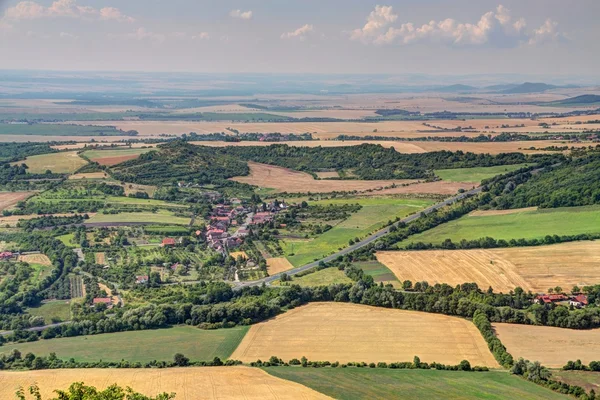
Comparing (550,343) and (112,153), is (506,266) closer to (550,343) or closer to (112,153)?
(550,343)

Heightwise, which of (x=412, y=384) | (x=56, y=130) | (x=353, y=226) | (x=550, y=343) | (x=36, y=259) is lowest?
(x=36, y=259)

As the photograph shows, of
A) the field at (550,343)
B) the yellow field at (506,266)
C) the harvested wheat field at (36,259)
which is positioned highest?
the yellow field at (506,266)

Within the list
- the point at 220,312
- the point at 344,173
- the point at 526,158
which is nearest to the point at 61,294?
the point at 220,312

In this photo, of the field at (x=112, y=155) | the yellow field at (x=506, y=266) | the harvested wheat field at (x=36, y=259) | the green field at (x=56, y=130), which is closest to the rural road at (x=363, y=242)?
the yellow field at (x=506, y=266)

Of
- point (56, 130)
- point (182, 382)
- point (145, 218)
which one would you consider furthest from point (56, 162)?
point (182, 382)

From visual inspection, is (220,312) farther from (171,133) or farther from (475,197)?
(171,133)

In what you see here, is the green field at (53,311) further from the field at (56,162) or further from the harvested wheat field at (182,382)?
the field at (56,162)
